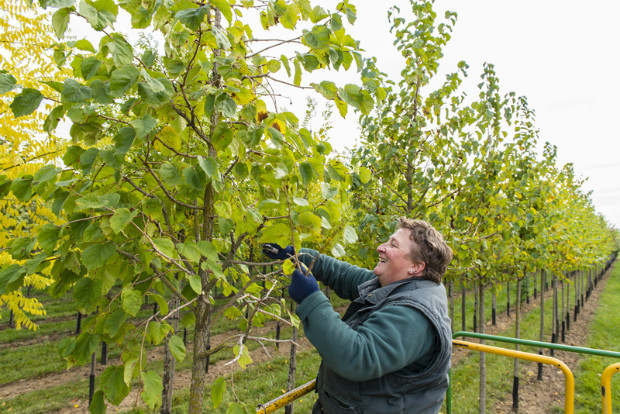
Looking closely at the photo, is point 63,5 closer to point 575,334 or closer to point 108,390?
point 108,390

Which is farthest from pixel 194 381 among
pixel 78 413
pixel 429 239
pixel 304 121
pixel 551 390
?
pixel 551 390

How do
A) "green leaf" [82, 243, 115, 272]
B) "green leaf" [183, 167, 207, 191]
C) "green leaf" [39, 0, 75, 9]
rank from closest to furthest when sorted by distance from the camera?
1. "green leaf" [39, 0, 75, 9]
2. "green leaf" [82, 243, 115, 272]
3. "green leaf" [183, 167, 207, 191]

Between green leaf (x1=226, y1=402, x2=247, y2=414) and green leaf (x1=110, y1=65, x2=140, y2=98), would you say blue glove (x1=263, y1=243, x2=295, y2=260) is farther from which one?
green leaf (x1=110, y1=65, x2=140, y2=98)

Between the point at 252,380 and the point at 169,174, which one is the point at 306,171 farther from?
the point at 252,380

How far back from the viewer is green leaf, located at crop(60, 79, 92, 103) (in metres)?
1.23

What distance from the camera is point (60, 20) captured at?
1.22m

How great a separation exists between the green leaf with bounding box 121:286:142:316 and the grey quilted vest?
3.57 feet

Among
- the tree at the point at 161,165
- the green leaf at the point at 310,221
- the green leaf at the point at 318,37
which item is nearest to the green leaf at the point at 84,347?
the tree at the point at 161,165

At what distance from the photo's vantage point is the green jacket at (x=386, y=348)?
5.17 feet

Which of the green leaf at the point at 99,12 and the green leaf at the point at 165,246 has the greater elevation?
the green leaf at the point at 99,12

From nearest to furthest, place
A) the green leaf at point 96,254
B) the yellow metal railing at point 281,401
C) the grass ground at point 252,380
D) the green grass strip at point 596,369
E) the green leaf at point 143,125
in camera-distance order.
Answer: the green leaf at point 143,125 < the green leaf at point 96,254 < the yellow metal railing at point 281,401 < the grass ground at point 252,380 < the green grass strip at point 596,369

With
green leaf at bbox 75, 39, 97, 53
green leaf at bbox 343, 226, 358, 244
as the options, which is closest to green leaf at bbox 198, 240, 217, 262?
green leaf at bbox 343, 226, 358, 244

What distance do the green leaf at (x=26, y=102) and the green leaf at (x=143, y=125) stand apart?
368 mm

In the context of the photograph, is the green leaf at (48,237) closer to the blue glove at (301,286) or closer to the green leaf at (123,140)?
the green leaf at (123,140)
